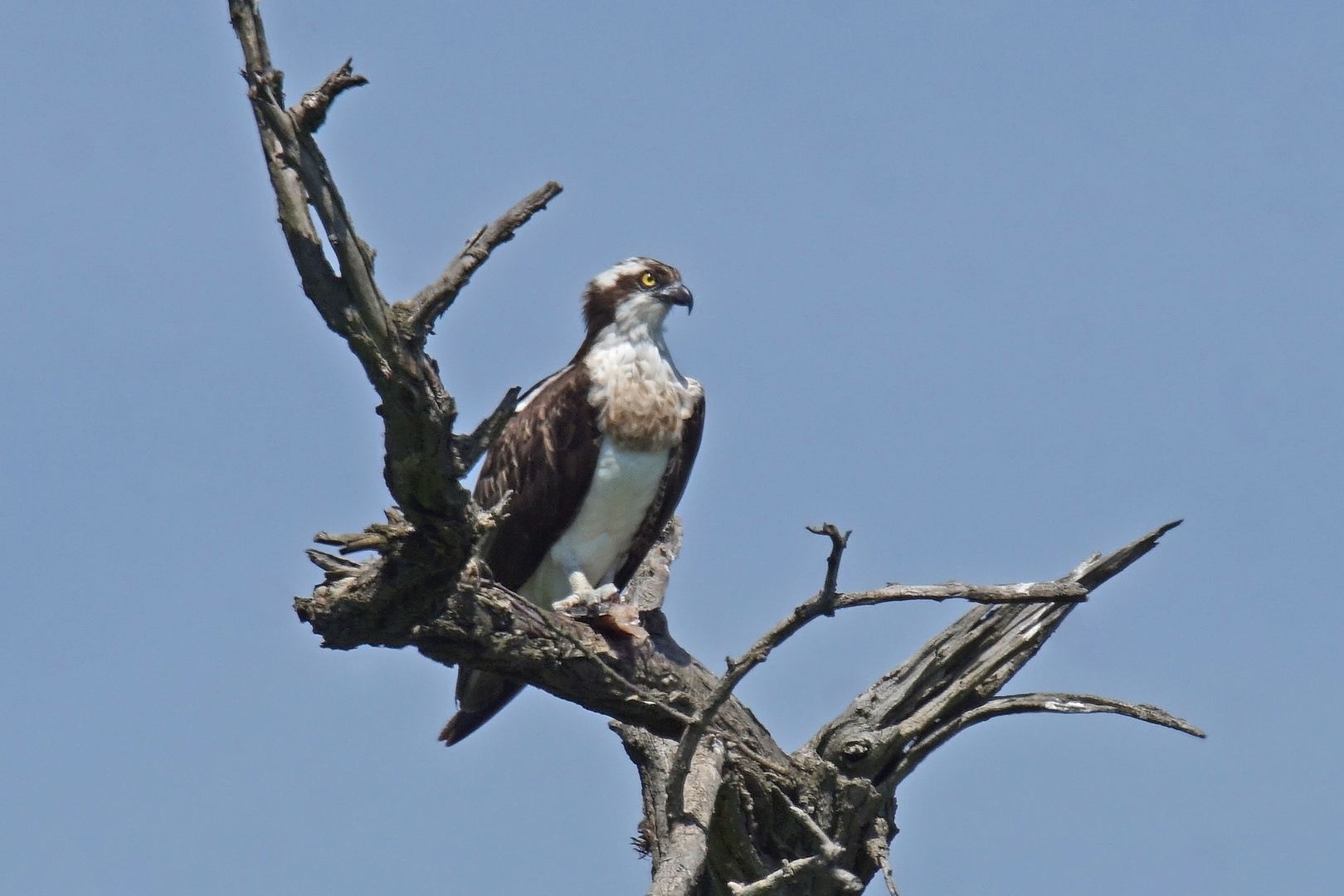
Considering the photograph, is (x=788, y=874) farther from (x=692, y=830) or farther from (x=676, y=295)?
(x=676, y=295)

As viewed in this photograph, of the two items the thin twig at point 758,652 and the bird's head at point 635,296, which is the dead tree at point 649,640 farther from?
the bird's head at point 635,296

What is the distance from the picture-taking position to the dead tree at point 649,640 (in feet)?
13.3

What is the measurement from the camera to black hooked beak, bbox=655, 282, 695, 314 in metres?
7.85

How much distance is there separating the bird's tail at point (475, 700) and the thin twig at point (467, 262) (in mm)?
2983

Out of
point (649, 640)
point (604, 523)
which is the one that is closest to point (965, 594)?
point (649, 640)

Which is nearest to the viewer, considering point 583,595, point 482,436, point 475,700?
point 482,436

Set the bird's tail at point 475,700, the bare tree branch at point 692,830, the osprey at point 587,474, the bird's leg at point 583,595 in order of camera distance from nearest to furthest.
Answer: the bare tree branch at point 692,830, the bird's leg at point 583,595, the bird's tail at point 475,700, the osprey at point 587,474

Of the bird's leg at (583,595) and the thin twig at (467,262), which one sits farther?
the bird's leg at (583,595)

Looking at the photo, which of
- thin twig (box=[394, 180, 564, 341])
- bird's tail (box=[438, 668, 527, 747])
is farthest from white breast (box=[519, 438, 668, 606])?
thin twig (box=[394, 180, 564, 341])

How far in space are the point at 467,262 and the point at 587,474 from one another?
10.3 ft

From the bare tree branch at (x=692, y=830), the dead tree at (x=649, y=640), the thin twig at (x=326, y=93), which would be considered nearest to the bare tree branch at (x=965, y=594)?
the dead tree at (x=649, y=640)

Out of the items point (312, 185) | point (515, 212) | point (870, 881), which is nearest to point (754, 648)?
point (515, 212)

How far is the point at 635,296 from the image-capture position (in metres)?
7.80

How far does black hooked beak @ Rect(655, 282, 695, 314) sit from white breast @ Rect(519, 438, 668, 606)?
98 cm
